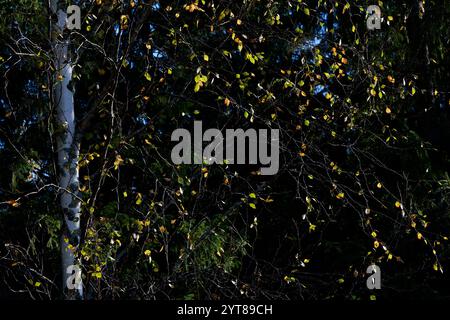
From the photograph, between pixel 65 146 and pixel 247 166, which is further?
pixel 247 166

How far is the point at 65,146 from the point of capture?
4.43 m

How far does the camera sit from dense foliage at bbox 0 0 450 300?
4629mm

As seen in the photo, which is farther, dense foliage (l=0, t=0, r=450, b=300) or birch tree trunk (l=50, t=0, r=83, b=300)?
dense foliage (l=0, t=0, r=450, b=300)

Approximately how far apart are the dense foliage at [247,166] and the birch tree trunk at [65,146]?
9 centimetres

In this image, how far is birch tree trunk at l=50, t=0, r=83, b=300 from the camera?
14.2 ft

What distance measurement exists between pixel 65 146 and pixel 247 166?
2.15m

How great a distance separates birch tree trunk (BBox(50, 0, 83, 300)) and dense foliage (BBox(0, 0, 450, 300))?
86 millimetres

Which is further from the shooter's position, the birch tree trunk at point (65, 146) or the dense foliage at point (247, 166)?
the dense foliage at point (247, 166)

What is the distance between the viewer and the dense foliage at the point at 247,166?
15.2 ft

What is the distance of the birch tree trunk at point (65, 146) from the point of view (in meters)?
4.32

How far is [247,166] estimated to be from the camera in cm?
622
